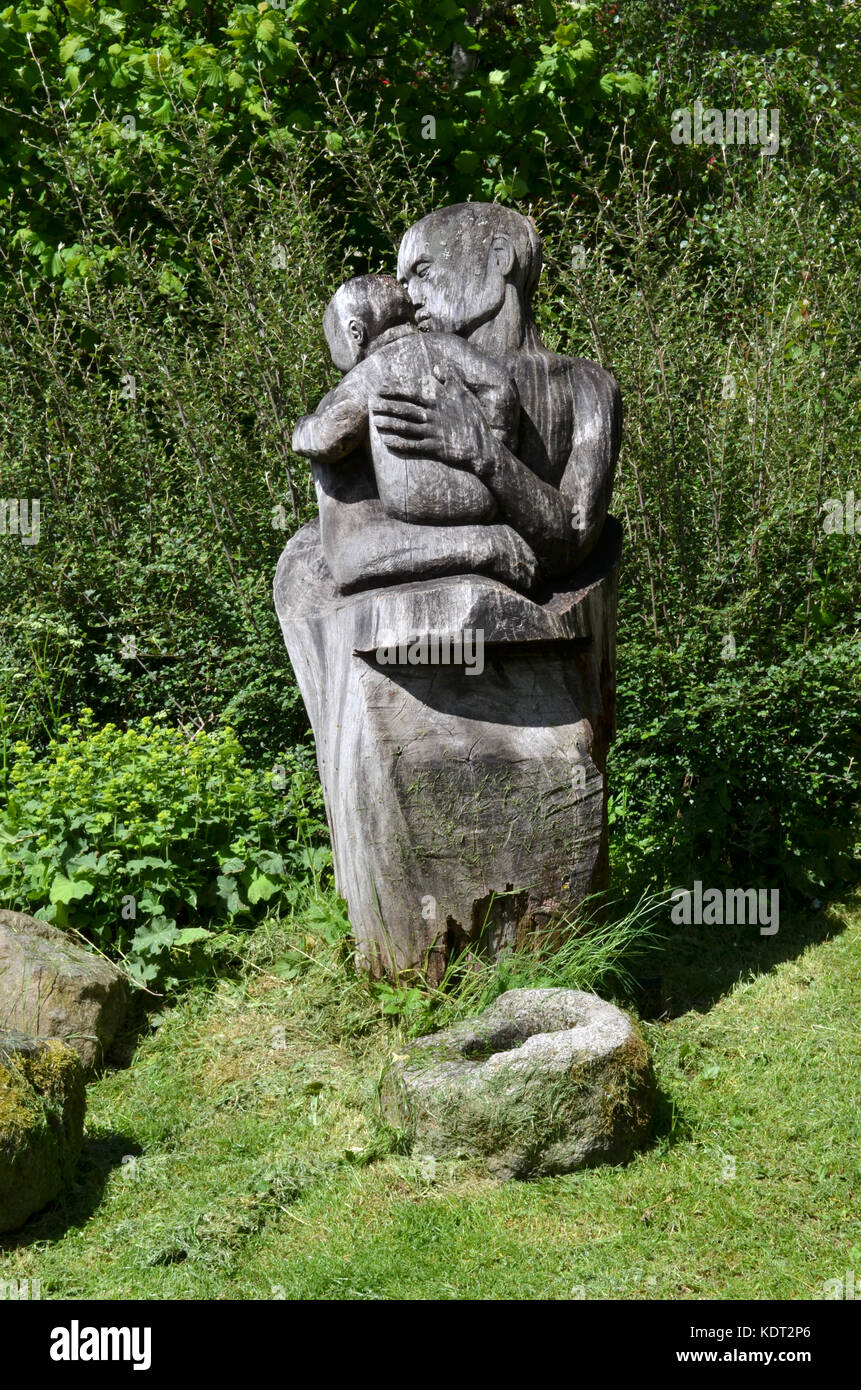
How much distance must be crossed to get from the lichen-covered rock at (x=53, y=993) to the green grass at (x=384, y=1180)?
0.19 m

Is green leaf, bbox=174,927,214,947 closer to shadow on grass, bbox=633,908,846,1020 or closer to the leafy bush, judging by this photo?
the leafy bush

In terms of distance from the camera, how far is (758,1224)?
4098 mm

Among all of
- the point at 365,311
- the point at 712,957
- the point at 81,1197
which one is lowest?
the point at 81,1197

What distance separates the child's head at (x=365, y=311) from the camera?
5.09m

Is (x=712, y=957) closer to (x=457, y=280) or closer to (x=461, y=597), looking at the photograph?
(x=461, y=597)

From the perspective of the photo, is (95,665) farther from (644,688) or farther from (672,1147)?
(672,1147)

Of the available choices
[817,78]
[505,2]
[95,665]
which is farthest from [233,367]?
[817,78]

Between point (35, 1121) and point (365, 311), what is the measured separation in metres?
2.84

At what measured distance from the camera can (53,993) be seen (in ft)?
16.5

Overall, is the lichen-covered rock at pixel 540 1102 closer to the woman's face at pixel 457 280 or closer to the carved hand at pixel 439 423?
the carved hand at pixel 439 423

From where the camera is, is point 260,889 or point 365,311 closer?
point 365,311

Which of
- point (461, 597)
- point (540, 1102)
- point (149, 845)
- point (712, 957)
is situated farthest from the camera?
point (712, 957)

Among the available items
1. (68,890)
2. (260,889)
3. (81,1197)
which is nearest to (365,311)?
(260,889)

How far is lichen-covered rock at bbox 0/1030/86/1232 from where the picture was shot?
13.1 ft
